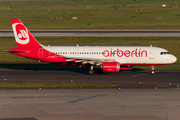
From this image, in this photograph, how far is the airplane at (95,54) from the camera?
46.0 metres

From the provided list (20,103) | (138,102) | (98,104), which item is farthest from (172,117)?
(20,103)

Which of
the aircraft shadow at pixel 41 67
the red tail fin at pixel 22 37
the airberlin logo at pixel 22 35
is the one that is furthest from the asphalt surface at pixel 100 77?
the airberlin logo at pixel 22 35

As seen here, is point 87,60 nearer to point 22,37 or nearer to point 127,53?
point 127,53

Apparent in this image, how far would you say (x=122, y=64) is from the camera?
152ft

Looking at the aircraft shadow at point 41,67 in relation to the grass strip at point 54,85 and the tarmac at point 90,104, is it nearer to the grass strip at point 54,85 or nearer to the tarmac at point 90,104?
the grass strip at point 54,85

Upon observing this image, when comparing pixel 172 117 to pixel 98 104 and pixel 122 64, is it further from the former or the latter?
pixel 122 64

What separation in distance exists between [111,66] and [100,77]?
86.5 inches

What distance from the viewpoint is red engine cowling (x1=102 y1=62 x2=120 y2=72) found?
43.8 m

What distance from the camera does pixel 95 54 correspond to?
46750 millimetres

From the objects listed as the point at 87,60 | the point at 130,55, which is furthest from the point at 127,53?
the point at 87,60

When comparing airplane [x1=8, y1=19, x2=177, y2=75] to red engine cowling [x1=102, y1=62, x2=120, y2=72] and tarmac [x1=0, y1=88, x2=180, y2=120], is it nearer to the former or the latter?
red engine cowling [x1=102, y1=62, x2=120, y2=72]

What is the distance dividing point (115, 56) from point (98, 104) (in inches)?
739

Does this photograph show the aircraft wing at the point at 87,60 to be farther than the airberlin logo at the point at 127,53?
No

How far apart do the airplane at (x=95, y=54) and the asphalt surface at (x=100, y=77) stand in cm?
166
